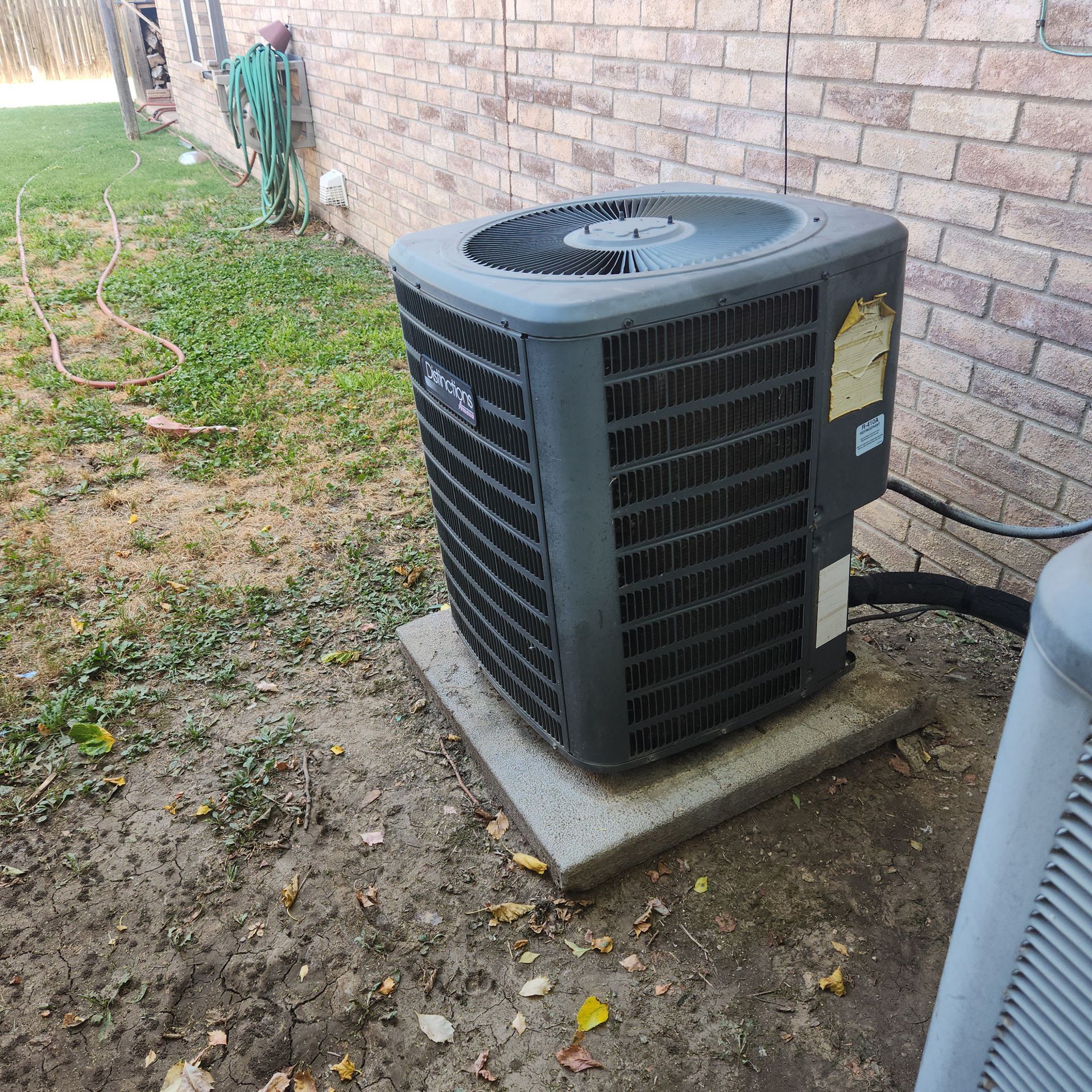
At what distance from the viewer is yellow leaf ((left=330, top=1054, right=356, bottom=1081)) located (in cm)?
161

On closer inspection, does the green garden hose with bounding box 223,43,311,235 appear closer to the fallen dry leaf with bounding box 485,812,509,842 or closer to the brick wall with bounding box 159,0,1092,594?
the brick wall with bounding box 159,0,1092,594

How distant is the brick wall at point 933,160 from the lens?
206 centimetres

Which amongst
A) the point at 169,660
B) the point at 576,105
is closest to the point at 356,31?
the point at 576,105

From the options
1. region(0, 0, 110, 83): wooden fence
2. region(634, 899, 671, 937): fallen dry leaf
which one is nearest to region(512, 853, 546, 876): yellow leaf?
region(634, 899, 671, 937): fallen dry leaf

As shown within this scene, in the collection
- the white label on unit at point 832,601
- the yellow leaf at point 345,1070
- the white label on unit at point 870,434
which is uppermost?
the white label on unit at point 870,434

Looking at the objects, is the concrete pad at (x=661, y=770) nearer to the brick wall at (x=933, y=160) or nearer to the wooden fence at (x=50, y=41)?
the brick wall at (x=933, y=160)

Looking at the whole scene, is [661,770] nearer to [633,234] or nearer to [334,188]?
[633,234]

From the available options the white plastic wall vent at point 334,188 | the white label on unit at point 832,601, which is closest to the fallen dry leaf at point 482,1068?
the white label on unit at point 832,601

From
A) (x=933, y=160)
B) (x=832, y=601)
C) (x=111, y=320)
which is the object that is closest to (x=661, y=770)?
(x=832, y=601)

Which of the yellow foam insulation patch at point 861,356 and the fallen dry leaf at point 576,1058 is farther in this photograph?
the yellow foam insulation patch at point 861,356

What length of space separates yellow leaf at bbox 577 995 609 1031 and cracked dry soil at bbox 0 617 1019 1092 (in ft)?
0.06

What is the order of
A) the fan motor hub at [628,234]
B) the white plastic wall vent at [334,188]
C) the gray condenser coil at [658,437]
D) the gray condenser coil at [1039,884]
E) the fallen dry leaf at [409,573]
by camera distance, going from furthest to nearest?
the white plastic wall vent at [334,188] < the fallen dry leaf at [409,573] < the fan motor hub at [628,234] < the gray condenser coil at [658,437] < the gray condenser coil at [1039,884]

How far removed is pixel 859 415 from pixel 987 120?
93 cm

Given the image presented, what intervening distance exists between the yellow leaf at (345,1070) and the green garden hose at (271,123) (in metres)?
7.01
